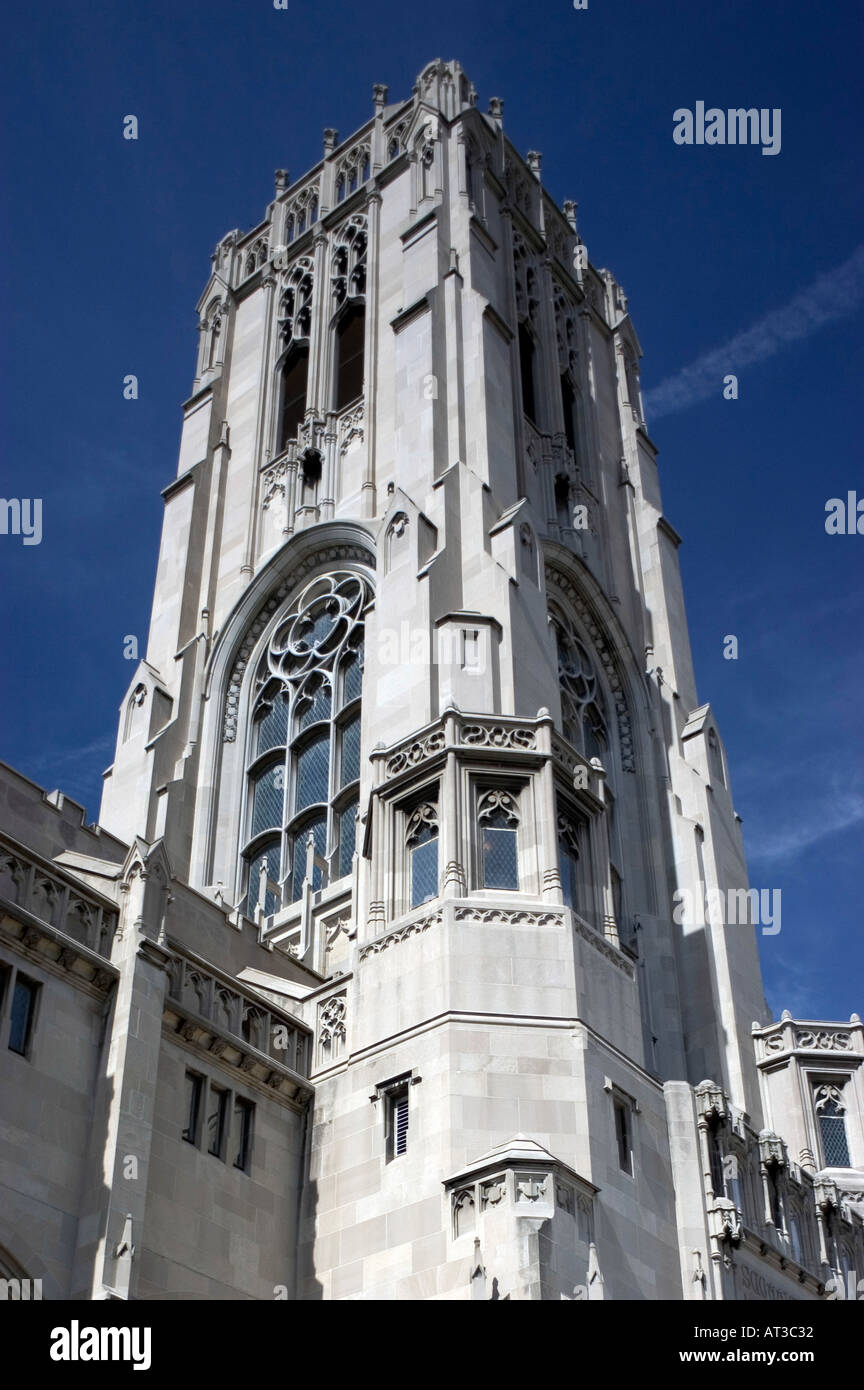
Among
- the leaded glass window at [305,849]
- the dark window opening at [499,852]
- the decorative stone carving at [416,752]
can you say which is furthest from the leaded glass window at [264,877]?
the dark window opening at [499,852]

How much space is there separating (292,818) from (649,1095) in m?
13.3

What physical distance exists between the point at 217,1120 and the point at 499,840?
21.7 ft

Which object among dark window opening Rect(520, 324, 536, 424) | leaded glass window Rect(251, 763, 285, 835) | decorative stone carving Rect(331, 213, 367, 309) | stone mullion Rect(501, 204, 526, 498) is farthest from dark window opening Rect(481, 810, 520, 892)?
decorative stone carving Rect(331, 213, 367, 309)

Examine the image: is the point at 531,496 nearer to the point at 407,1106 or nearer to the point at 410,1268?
the point at 407,1106

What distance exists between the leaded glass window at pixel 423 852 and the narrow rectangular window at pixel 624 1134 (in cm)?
445

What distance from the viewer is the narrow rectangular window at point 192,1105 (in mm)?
23555

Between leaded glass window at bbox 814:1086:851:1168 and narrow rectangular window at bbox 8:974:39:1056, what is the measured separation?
1930 cm

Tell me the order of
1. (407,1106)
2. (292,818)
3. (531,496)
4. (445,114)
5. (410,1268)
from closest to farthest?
(410,1268), (407,1106), (292,818), (531,496), (445,114)

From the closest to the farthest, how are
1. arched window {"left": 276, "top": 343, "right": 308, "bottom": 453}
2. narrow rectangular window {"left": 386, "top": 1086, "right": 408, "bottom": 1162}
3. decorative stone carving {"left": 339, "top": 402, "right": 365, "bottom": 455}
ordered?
narrow rectangular window {"left": 386, "top": 1086, "right": 408, "bottom": 1162} → decorative stone carving {"left": 339, "top": 402, "right": 365, "bottom": 455} → arched window {"left": 276, "top": 343, "right": 308, "bottom": 453}

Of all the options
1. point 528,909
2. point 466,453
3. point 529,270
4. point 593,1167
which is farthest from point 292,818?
point 529,270

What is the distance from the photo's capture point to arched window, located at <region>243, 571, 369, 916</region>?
36.0m

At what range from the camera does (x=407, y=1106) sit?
81.1ft

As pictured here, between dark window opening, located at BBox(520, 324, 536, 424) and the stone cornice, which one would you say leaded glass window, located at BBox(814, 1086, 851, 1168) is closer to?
the stone cornice
